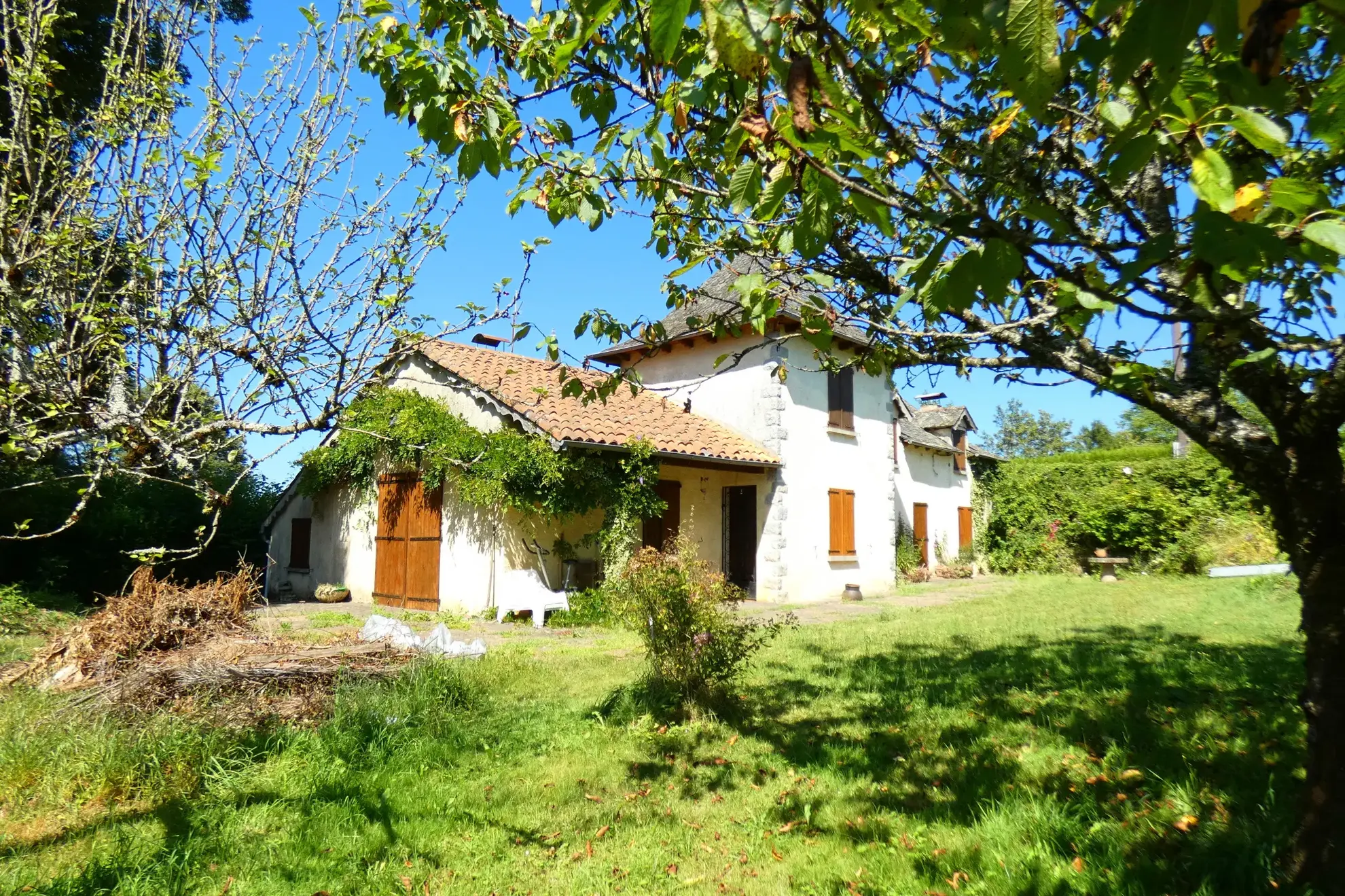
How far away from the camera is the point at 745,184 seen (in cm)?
164

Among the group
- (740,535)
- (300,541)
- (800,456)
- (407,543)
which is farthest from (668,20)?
(300,541)

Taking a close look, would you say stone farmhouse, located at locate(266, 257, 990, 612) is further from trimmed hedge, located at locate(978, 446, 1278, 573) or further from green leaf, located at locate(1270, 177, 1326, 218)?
green leaf, located at locate(1270, 177, 1326, 218)

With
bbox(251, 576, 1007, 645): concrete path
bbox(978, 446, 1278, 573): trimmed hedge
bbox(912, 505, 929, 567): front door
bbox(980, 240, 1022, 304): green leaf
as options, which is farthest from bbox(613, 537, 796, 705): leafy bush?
bbox(912, 505, 929, 567): front door

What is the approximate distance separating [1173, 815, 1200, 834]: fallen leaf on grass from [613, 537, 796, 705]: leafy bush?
249cm

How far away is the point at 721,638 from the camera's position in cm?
495

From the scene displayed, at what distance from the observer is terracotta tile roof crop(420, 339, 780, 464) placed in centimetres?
1066

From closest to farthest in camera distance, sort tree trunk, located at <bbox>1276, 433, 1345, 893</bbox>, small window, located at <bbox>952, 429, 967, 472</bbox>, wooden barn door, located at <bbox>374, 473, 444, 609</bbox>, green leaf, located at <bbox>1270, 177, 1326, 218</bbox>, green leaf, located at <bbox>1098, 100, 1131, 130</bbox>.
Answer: green leaf, located at <bbox>1270, 177, 1326, 218</bbox> → green leaf, located at <bbox>1098, 100, 1131, 130</bbox> → tree trunk, located at <bbox>1276, 433, 1345, 893</bbox> → wooden barn door, located at <bbox>374, 473, 444, 609</bbox> → small window, located at <bbox>952, 429, 967, 472</bbox>

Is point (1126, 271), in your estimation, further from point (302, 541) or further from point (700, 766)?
point (302, 541)

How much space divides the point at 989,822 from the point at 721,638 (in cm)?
210

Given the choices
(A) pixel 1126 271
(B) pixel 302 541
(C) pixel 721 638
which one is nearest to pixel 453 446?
(B) pixel 302 541

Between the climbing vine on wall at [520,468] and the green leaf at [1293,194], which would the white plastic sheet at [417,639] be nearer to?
the climbing vine on wall at [520,468]

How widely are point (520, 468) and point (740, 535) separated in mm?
5408

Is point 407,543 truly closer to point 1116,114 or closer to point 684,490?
point 684,490

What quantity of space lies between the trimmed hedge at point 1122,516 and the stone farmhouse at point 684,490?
5.12 meters
